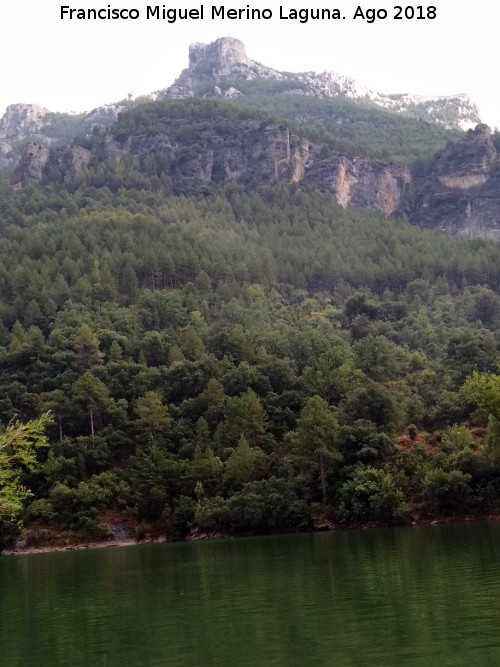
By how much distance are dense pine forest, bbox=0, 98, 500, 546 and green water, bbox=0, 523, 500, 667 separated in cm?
581

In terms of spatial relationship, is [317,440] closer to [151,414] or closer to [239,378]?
[239,378]

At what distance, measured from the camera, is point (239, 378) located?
102688mm

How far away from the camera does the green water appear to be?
83.7ft

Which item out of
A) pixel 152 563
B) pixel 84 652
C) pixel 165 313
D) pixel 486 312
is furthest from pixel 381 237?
pixel 84 652

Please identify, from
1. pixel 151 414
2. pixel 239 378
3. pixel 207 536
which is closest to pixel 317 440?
pixel 207 536

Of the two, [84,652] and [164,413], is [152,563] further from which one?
[164,413]

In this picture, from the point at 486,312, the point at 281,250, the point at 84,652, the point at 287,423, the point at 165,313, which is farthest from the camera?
the point at 281,250

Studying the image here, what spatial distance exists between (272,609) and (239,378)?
229 feet

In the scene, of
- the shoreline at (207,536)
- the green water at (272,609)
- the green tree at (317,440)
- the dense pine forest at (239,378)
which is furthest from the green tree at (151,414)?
the green water at (272,609)

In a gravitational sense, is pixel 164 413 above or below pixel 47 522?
above

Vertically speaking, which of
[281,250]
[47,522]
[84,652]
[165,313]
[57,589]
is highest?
[281,250]

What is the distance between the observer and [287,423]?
322ft

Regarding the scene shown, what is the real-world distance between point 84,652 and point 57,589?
18829 millimetres

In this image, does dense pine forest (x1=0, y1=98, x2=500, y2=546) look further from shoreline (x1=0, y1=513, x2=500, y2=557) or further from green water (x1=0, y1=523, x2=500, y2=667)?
green water (x1=0, y1=523, x2=500, y2=667)
